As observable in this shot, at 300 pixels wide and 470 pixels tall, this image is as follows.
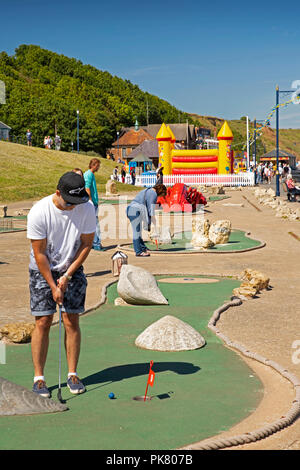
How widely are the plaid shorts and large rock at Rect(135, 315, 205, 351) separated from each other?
1.60m

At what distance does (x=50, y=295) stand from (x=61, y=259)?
0.29 m

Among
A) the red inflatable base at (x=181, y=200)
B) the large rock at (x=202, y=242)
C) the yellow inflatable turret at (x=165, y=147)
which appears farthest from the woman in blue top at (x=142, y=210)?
the yellow inflatable turret at (x=165, y=147)

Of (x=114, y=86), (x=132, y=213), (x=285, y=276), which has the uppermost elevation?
(x=114, y=86)

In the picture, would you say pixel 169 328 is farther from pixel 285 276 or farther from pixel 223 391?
pixel 285 276

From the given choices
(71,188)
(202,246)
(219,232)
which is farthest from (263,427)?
(219,232)

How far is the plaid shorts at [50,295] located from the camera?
493 centimetres

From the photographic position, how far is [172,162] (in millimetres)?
48156

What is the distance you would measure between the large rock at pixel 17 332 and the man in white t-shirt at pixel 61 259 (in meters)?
1.77

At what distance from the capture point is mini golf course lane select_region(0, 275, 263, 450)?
4.14 meters

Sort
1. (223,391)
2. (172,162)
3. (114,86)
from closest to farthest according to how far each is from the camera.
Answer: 1. (223,391)
2. (172,162)
3. (114,86)

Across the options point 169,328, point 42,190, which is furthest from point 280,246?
point 42,190

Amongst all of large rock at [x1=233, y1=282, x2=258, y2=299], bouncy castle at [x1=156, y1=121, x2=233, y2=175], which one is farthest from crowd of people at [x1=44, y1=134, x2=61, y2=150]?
large rock at [x1=233, y1=282, x2=258, y2=299]

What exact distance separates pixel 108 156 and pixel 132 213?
91.5 metres

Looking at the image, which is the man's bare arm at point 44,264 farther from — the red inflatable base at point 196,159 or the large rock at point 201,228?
the red inflatable base at point 196,159
